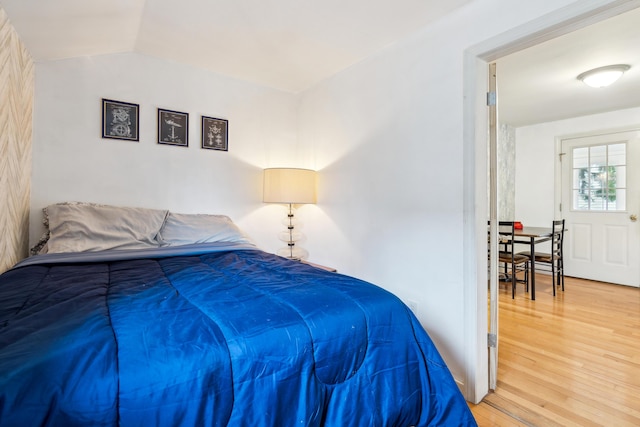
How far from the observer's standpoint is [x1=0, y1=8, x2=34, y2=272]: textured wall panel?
1664 mm

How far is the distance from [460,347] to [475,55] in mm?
1642

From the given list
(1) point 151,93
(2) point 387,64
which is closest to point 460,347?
(2) point 387,64

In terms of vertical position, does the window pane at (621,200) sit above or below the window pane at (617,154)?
below

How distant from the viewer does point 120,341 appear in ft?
2.58

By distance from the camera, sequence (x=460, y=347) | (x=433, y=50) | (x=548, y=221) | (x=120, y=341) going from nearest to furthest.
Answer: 1. (x=120, y=341)
2. (x=460, y=347)
3. (x=433, y=50)
4. (x=548, y=221)

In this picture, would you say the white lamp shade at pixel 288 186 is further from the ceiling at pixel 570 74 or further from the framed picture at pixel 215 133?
the ceiling at pixel 570 74

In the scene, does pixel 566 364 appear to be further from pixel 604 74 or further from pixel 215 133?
pixel 215 133

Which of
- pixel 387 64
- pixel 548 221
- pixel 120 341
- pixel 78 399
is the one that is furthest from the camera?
pixel 548 221

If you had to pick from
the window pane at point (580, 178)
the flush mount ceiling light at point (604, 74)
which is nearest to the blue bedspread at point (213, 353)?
the flush mount ceiling light at point (604, 74)

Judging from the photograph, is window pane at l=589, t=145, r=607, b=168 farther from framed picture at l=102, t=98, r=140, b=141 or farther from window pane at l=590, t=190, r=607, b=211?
framed picture at l=102, t=98, r=140, b=141

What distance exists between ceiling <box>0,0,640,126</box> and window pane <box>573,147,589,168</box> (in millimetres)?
1459

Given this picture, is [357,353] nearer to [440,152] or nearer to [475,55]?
[440,152]

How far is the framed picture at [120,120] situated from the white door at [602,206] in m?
5.47

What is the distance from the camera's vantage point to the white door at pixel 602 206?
13.3ft
